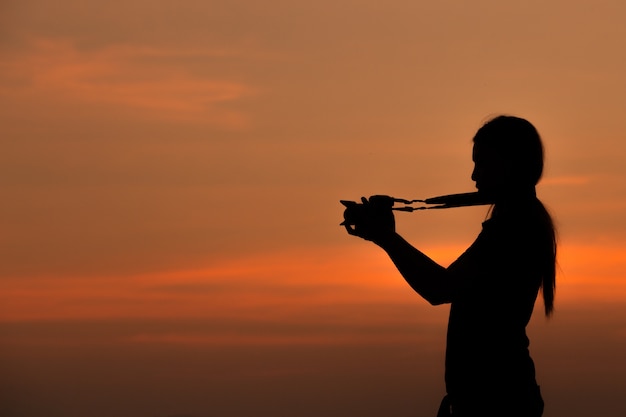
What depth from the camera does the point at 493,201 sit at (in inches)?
297

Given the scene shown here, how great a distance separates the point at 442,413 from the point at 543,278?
864 millimetres

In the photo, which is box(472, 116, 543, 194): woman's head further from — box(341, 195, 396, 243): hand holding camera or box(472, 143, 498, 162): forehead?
box(341, 195, 396, 243): hand holding camera

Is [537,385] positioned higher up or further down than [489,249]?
further down

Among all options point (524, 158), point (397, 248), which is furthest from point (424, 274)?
point (524, 158)

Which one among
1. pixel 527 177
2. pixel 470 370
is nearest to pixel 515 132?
pixel 527 177

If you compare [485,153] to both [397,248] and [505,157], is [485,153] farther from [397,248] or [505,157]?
[397,248]

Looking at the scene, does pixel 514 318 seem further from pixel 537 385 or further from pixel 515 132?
pixel 515 132

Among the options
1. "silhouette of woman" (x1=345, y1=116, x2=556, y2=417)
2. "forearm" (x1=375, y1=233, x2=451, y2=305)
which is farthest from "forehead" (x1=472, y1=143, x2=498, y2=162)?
"forearm" (x1=375, y1=233, x2=451, y2=305)

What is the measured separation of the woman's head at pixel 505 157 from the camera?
24.6 ft

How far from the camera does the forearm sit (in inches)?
281

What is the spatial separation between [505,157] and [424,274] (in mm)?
821

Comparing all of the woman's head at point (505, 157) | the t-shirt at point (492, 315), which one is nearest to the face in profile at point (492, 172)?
the woman's head at point (505, 157)

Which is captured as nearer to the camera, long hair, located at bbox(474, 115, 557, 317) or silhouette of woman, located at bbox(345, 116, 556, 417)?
silhouette of woman, located at bbox(345, 116, 556, 417)

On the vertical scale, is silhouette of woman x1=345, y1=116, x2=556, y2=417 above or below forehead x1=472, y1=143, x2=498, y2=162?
below
